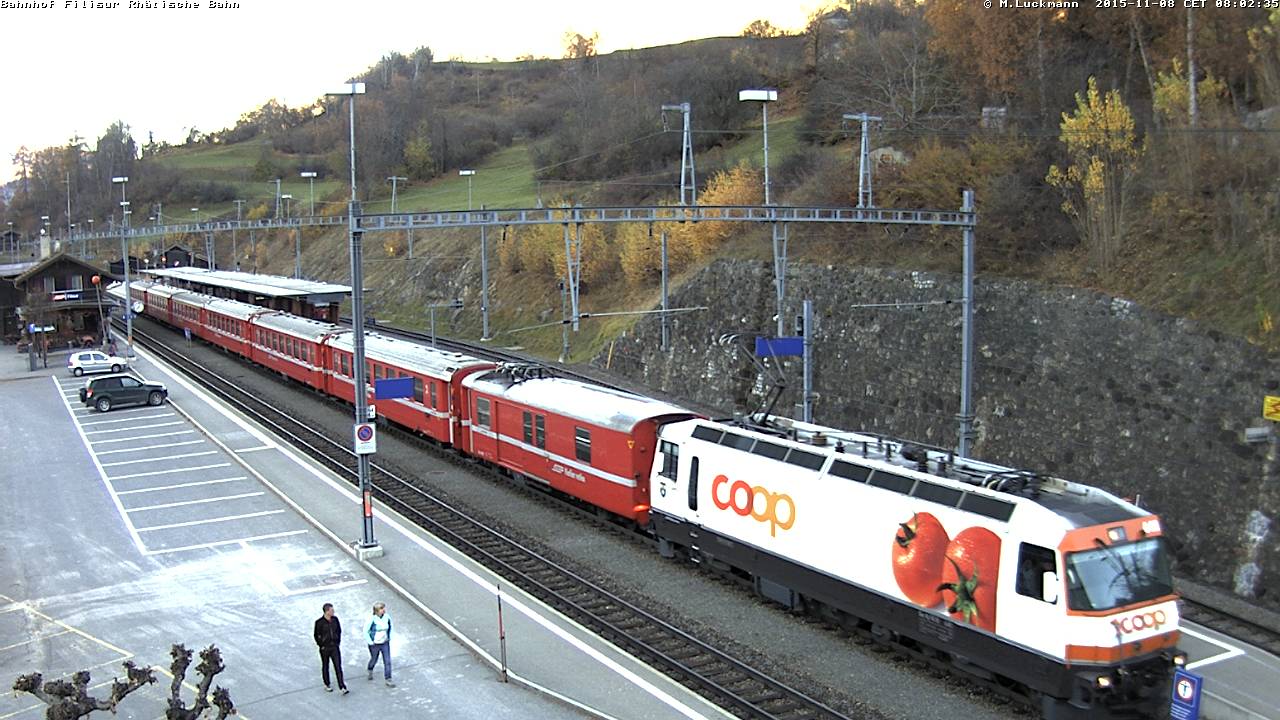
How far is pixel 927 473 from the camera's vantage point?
1394 cm

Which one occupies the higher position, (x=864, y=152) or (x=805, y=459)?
(x=864, y=152)

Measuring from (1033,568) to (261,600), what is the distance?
1245cm

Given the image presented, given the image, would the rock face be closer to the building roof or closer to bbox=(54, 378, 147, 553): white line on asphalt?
bbox=(54, 378, 147, 553): white line on asphalt

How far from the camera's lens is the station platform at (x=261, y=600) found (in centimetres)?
1331

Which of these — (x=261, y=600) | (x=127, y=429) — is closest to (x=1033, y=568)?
(x=261, y=600)

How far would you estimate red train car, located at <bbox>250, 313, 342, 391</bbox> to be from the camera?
122 ft

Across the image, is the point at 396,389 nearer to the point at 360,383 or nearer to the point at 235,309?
the point at 360,383

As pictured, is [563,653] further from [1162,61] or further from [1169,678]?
[1162,61]

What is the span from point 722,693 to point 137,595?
10.8 metres

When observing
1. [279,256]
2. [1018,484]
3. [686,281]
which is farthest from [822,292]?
[279,256]

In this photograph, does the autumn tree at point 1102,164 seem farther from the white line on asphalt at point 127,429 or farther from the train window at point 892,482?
the white line on asphalt at point 127,429

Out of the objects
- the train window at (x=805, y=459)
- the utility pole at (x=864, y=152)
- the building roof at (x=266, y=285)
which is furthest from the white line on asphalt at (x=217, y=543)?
the building roof at (x=266, y=285)

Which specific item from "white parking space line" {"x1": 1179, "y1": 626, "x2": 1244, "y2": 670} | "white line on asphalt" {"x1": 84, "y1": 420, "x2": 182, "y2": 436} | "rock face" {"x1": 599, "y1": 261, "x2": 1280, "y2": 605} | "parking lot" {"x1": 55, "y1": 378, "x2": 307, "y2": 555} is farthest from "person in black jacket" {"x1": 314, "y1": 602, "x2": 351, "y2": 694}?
"white line on asphalt" {"x1": 84, "y1": 420, "x2": 182, "y2": 436}

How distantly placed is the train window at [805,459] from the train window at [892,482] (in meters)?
1.09
